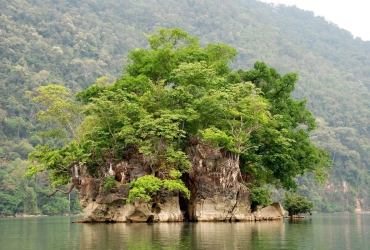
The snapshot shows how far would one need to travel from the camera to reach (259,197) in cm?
4019

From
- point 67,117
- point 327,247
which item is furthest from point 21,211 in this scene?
point 327,247

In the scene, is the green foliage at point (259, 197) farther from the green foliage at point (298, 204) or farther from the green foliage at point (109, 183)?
the green foliage at point (109, 183)

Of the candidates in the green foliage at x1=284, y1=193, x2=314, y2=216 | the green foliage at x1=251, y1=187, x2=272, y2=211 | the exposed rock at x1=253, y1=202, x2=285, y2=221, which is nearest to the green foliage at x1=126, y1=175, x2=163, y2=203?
the green foliage at x1=251, y1=187, x2=272, y2=211

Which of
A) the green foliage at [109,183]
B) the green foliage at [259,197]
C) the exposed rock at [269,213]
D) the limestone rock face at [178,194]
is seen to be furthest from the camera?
the exposed rock at [269,213]

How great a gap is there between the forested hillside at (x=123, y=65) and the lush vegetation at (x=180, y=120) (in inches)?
1627

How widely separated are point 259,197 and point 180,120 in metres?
7.97

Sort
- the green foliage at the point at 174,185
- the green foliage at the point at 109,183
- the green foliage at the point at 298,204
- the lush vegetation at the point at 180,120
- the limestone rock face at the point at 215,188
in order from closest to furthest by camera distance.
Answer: the green foliage at the point at 174,185, the green foliage at the point at 109,183, the lush vegetation at the point at 180,120, the limestone rock face at the point at 215,188, the green foliage at the point at 298,204

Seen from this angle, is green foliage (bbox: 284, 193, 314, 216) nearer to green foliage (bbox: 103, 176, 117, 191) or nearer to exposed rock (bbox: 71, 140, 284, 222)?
exposed rock (bbox: 71, 140, 284, 222)

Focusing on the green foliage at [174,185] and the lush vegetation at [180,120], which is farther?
the lush vegetation at [180,120]

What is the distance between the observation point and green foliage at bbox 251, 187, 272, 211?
40.2 m

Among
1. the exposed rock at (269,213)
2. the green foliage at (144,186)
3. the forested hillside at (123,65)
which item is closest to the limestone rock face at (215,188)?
the exposed rock at (269,213)

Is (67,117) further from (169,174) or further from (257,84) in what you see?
(257,84)

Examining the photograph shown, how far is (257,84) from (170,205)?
1280 centimetres

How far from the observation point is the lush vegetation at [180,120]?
38406 millimetres
